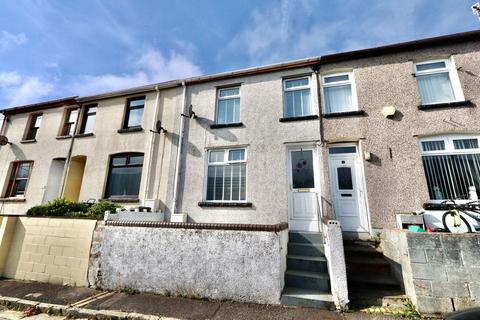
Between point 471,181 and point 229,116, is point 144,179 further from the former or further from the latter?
point 471,181

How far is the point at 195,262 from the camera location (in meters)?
4.50

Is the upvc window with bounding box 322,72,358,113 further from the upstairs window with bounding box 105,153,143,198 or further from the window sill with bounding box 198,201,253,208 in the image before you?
the upstairs window with bounding box 105,153,143,198

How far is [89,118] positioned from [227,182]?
7657mm

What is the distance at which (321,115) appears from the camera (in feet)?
22.5

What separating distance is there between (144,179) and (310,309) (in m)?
6.73

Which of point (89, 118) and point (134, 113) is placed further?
point (89, 118)

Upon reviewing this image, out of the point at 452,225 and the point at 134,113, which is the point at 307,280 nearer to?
the point at 452,225

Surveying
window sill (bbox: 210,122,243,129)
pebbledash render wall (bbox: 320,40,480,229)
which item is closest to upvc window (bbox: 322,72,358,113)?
pebbledash render wall (bbox: 320,40,480,229)

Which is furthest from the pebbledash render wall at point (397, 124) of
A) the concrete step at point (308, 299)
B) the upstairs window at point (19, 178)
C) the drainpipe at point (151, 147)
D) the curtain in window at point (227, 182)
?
the upstairs window at point (19, 178)

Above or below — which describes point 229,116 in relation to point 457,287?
above

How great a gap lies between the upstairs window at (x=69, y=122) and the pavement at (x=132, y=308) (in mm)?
7154

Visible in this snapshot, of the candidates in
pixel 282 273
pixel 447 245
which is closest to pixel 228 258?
pixel 282 273

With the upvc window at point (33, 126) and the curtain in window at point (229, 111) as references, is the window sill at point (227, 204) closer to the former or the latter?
the curtain in window at point (229, 111)

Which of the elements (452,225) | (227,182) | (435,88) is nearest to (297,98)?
(227,182)
